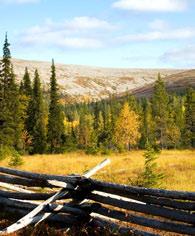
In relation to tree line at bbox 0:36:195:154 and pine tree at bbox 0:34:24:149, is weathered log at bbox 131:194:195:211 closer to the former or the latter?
tree line at bbox 0:36:195:154

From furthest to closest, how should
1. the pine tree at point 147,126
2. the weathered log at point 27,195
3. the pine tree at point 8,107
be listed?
the pine tree at point 147,126 → the pine tree at point 8,107 → the weathered log at point 27,195

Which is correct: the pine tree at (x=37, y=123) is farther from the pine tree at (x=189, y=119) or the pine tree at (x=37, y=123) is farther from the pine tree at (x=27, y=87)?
the pine tree at (x=189, y=119)

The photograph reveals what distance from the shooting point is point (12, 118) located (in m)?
59.4

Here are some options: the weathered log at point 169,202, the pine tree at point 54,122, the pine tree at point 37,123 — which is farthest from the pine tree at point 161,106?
the weathered log at point 169,202

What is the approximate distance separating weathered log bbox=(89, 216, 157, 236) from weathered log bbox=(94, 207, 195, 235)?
195 mm

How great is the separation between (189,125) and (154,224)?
79.2 meters

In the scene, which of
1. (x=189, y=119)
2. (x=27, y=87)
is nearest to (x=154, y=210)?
(x=27, y=87)

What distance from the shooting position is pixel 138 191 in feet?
30.3

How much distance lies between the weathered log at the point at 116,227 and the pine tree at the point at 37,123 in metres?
61.8

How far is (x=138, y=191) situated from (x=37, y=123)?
6414cm

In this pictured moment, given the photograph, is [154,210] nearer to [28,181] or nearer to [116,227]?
[116,227]

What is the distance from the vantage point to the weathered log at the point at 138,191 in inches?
336

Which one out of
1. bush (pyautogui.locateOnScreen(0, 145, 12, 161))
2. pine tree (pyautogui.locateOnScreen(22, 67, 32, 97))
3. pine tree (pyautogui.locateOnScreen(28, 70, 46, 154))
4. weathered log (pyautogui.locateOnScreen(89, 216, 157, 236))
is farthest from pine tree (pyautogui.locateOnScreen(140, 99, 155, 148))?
weathered log (pyautogui.locateOnScreen(89, 216, 157, 236))

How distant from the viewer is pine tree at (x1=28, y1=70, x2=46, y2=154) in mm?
71944
